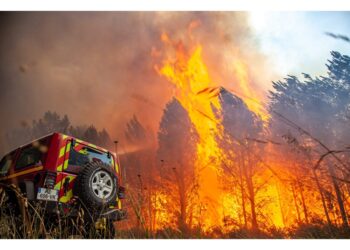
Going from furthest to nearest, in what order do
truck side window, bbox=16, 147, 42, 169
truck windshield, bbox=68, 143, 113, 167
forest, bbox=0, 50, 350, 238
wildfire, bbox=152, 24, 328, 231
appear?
wildfire, bbox=152, 24, 328, 231 < forest, bbox=0, 50, 350, 238 < truck windshield, bbox=68, 143, 113, 167 < truck side window, bbox=16, 147, 42, 169

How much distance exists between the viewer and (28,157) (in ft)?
15.8

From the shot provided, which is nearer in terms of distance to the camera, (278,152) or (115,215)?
(115,215)

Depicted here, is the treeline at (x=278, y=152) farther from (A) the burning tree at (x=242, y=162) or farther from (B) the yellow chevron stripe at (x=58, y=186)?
(B) the yellow chevron stripe at (x=58, y=186)

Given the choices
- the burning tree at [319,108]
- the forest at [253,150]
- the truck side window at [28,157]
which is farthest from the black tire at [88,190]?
the burning tree at [319,108]

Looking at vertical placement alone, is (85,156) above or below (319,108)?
below

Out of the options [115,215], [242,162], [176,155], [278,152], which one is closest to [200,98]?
[242,162]

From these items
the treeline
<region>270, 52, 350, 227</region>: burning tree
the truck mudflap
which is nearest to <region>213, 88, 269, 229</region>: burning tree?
the treeline

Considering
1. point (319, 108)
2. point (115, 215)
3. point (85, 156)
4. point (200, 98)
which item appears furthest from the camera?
point (200, 98)

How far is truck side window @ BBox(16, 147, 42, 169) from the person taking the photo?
4.68 metres

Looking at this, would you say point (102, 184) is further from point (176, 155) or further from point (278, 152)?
point (176, 155)

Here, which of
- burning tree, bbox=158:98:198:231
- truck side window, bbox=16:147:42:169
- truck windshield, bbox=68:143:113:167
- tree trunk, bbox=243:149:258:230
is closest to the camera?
truck side window, bbox=16:147:42:169

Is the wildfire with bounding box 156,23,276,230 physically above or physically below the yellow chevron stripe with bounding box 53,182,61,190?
above

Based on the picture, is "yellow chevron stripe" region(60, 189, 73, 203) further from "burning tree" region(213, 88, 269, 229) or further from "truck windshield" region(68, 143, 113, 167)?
"burning tree" region(213, 88, 269, 229)

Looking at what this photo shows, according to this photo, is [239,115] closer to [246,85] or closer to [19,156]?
[246,85]
